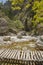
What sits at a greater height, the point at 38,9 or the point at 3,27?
the point at 38,9

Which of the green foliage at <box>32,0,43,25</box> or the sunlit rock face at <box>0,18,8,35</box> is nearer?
the green foliage at <box>32,0,43,25</box>

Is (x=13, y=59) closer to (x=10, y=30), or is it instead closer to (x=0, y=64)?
(x=0, y=64)

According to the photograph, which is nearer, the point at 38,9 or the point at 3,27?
the point at 38,9

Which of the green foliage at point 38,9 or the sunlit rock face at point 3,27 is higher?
the green foliage at point 38,9

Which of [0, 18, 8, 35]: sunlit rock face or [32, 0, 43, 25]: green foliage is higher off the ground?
[32, 0, 43, 25]: green foliage

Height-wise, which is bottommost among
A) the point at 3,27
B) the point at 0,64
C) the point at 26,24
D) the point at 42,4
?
the point at 26,24

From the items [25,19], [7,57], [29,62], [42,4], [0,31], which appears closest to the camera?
[29,62]

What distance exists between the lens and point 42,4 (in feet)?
32.2

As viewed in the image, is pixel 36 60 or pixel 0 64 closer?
pixel 36 60

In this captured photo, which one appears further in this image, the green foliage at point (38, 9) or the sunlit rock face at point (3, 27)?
the sunlit rock face at point (3, 27)

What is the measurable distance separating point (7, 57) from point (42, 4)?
4864 mm

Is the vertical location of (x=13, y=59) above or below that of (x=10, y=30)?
above

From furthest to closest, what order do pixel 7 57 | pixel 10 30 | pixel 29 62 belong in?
1. pixel 10 30
2. pixel 7 57
3. pixel 29 62

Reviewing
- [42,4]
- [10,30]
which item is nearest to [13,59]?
[42,4]
